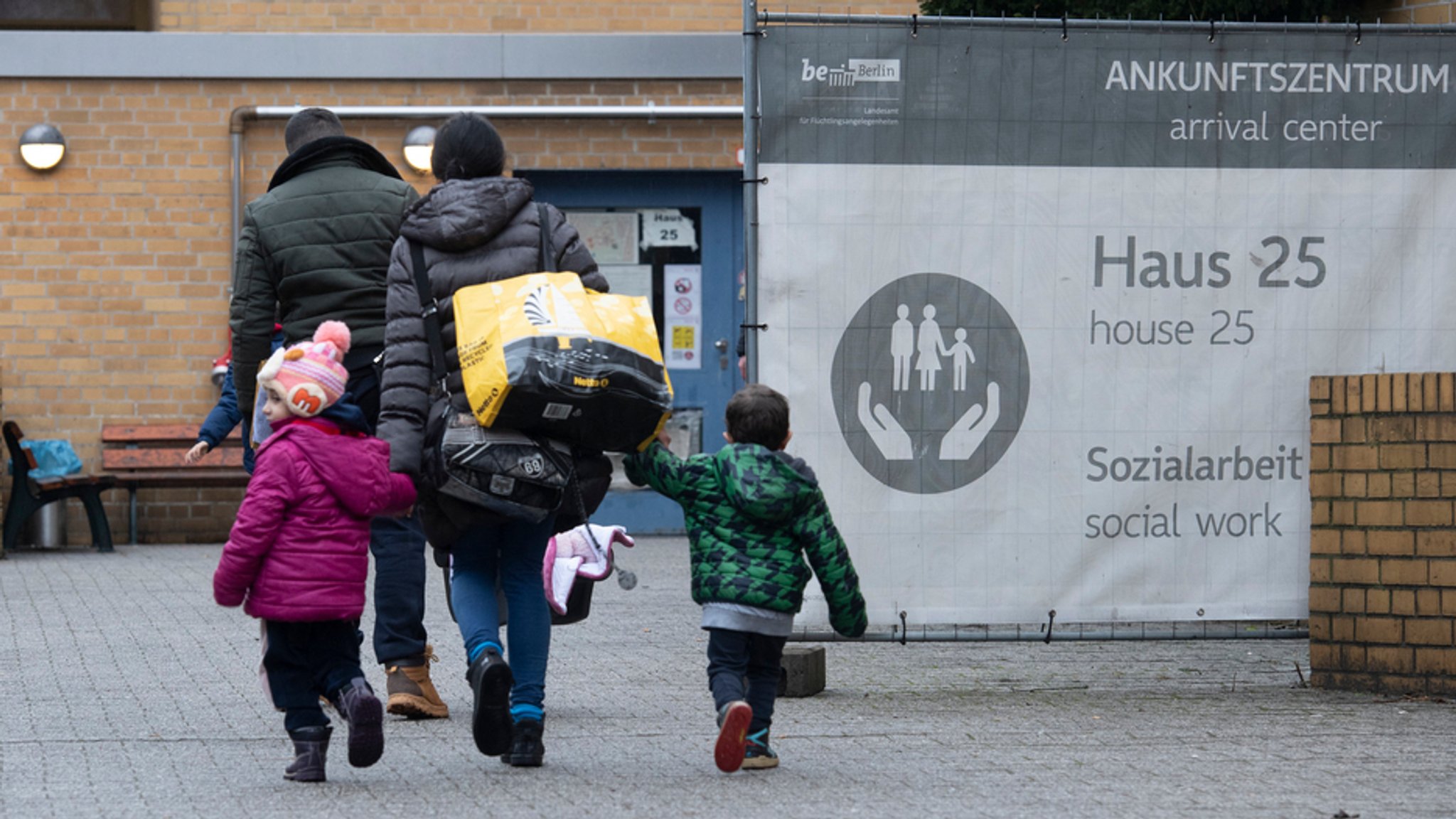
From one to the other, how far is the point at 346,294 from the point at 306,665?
4.74 ft

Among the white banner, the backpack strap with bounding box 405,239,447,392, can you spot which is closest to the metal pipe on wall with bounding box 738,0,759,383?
the white banner

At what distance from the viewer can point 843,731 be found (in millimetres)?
5973

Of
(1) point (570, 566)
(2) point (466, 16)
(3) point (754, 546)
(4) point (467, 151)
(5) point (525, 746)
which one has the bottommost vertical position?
(5) point (525, 746)

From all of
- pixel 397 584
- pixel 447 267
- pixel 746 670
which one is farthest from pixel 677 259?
pixel 746 670

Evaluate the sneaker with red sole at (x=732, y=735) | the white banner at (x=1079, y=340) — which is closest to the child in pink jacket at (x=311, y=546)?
the sneaker with red sole at (x=732, y=735)

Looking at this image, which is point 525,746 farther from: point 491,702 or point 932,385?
point 932,385

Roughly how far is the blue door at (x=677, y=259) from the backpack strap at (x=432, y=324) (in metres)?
8.54

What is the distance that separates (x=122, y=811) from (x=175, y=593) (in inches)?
213

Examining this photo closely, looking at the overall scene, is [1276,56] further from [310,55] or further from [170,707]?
[310,55]

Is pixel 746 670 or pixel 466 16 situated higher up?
pixel 466 16

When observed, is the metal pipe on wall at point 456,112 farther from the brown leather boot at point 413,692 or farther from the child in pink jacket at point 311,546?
the child in pink jacket at point 311,546

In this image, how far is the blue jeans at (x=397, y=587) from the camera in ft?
20.0

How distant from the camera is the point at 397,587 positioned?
20.0 ft

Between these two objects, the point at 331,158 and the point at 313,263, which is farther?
the point at 331,158
